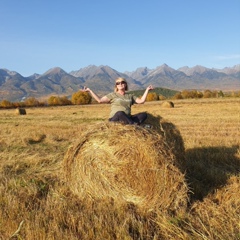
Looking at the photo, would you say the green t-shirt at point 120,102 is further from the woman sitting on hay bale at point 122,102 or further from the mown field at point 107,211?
the mown field at point 107,211

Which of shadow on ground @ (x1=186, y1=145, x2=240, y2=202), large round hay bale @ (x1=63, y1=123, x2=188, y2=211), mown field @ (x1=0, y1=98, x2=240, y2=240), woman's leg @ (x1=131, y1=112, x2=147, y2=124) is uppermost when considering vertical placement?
woman's leg @ (x1=131, y1=112, x2=147, y2=124)

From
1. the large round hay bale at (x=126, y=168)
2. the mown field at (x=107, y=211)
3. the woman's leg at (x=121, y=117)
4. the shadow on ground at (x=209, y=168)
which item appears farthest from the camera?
the woman's leg at (x=121, y=117)

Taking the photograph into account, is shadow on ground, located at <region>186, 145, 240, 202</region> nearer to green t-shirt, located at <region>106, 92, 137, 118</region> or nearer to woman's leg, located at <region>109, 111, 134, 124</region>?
woman's leg, located at <region>109, 111, 134, 124</region>

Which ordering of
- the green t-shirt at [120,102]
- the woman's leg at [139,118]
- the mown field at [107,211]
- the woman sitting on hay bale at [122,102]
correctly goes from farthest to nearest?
the woman's leg at [139,118]
the green t-shirt at [120,102]
the woman sitting on hay bale at [122,102]
the mown field at [107,211]

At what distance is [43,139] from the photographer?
12.0m

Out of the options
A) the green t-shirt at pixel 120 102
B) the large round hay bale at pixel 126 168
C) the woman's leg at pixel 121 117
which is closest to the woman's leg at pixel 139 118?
the green t-shirt at pixel 120 102

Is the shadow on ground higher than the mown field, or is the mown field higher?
the mown field

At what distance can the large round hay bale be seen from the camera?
15.5 ft

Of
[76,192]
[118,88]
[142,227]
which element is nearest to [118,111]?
[118,88]

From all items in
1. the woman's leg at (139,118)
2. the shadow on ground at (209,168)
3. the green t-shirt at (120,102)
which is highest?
the green t-shirt at (120,102)

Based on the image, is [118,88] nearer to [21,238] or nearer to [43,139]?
[21,238]

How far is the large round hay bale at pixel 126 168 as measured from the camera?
471 centimetres

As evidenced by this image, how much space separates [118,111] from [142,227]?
9.74 feet

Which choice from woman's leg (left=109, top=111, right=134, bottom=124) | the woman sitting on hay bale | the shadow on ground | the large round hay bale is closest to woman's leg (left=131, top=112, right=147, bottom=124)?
the woman sitting on hay bale
